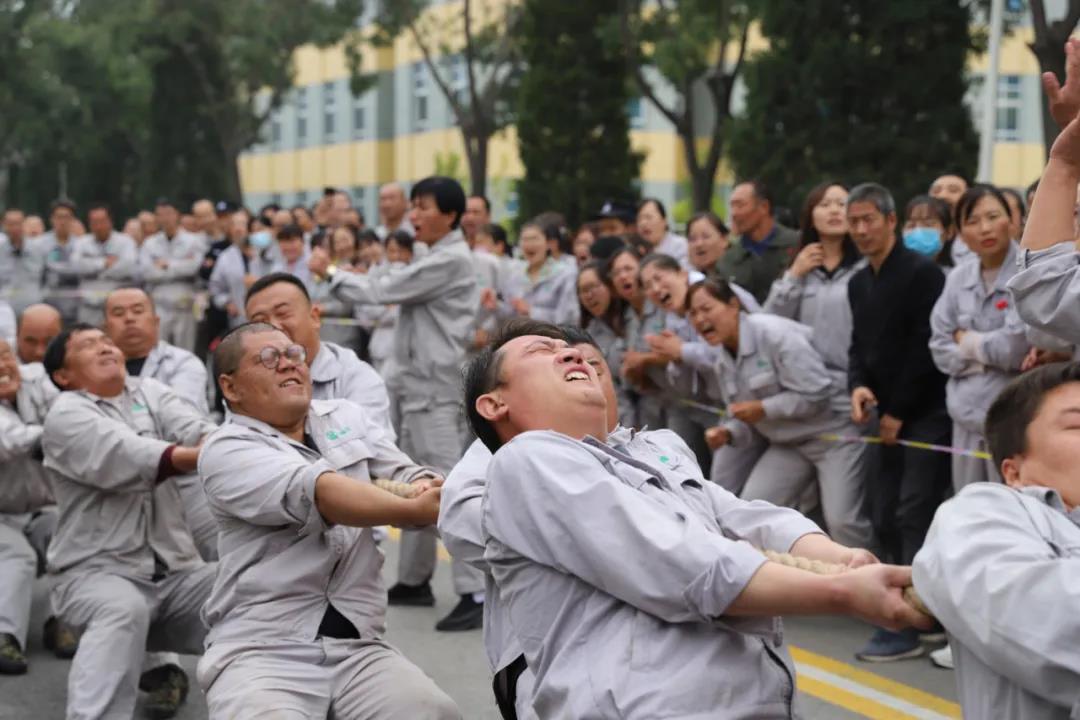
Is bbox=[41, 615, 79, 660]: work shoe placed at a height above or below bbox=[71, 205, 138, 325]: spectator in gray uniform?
below

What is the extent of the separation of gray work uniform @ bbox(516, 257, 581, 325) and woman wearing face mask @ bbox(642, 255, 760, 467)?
1967 millimetres

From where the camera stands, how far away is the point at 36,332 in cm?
869

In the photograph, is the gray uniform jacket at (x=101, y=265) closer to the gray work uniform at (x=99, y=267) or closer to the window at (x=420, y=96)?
the gray work uniform at (x=99, y=267)

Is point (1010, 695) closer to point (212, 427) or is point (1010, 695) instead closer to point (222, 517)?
point (222, 517)

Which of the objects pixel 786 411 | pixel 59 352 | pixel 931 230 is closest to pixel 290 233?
pixel 931 230

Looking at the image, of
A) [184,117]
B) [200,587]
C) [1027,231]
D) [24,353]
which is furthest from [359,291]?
[184,117]

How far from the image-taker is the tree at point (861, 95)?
19.4 m

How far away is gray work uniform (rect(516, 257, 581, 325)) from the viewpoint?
1174cm

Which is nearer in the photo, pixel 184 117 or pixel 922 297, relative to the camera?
pixel 922 297

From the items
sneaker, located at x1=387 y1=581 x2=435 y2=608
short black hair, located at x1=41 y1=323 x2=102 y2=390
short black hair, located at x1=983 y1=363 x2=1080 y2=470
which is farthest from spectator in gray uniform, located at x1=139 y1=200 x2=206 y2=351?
short black hair, located at x1=983 y1=363 x2=1080 y2=470

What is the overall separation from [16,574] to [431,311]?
2663mm

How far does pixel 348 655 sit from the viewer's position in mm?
4875

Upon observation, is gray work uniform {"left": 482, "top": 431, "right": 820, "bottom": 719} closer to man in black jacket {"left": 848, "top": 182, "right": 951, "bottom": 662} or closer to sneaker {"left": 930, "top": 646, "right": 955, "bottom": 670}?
sneaker {"left": 930, "top": 646, "right": 955, "bottom": 670}

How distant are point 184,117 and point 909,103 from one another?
27.9 meters
